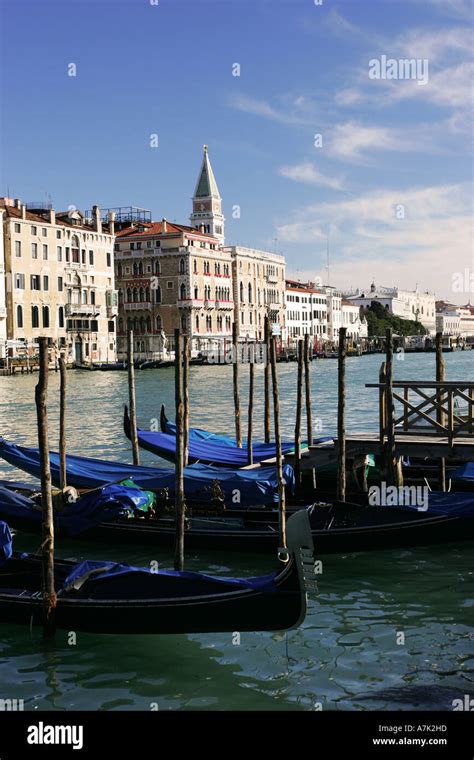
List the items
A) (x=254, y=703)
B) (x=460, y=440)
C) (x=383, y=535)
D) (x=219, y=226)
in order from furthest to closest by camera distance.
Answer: (x=219, y=226) → (x=460, y=440) → (x=383, y=535) → (x=254, y=703)

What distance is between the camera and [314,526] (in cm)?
674

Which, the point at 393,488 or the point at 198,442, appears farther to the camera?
the point at 198,442

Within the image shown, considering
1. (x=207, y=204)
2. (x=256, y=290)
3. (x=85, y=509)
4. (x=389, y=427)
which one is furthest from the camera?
(x=207, y=204)

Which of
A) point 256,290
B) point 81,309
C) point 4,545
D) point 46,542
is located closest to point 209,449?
point 4,545

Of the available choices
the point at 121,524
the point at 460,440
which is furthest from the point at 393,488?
the point at 121,524

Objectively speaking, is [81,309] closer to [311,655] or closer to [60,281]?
[60,281]

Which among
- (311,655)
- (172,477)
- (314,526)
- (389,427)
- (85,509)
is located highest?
(389,427)

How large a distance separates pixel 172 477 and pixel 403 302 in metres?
89.9

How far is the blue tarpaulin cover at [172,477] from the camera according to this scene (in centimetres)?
720

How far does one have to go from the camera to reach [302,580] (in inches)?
178

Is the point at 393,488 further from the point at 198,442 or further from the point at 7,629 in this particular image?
the point at 7,629

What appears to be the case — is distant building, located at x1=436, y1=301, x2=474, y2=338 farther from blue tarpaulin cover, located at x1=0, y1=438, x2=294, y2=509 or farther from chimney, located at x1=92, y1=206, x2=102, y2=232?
blue tarpaulin cover, located at x1=0, y1=438, x2=294, y2=509

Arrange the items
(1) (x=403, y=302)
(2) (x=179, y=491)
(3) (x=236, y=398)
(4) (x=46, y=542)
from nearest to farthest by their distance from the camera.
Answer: (4) (x=46, y=542), (2) (x=179, y=491), (3) (x=236, y=398), (1) (x=403, y=302)

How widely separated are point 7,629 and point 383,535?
9.21 feet
